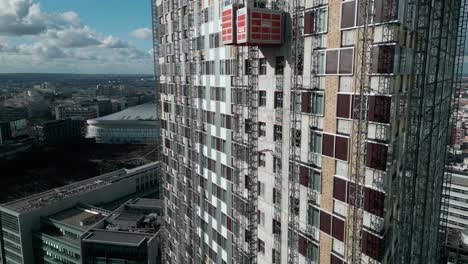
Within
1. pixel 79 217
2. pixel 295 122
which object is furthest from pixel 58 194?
pixel 295 122

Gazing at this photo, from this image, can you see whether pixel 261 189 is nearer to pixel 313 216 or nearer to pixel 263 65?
pixel 313 216

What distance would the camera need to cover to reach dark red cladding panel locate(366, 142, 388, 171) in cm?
1709

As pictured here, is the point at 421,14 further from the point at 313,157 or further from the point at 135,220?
the point at 135,220

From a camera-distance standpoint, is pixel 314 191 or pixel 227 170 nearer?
pixel 314 191

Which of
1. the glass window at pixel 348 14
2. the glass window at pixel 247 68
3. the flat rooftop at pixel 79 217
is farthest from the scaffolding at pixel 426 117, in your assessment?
the flat rooftop at pixel 79 217

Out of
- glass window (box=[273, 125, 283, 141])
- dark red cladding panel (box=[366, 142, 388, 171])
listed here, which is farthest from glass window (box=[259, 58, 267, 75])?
dark red cladding panel (box=[366, 142, 388, 171])

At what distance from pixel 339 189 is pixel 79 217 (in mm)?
74126

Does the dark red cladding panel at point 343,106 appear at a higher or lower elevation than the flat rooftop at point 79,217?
higher

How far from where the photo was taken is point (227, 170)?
32.6 meters

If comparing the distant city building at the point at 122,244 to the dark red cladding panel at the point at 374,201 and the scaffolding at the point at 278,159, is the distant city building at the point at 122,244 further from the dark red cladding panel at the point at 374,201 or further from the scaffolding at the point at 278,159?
the dark red cladding panel at the point at 374,201

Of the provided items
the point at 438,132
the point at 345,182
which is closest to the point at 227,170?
the point at 345,182

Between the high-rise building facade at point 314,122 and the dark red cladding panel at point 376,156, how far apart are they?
0.19ft

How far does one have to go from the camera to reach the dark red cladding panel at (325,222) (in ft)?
68.5

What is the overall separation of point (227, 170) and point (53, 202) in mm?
65303
